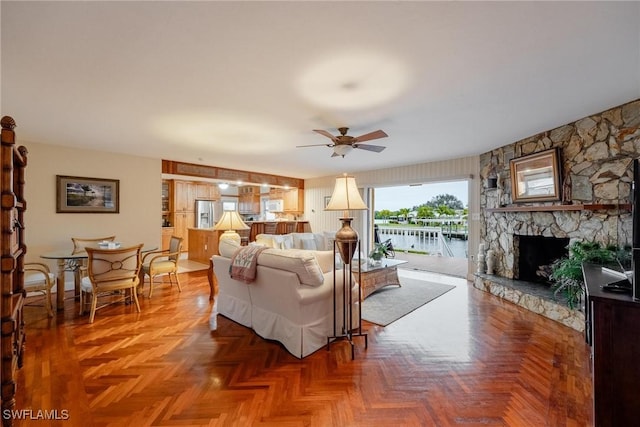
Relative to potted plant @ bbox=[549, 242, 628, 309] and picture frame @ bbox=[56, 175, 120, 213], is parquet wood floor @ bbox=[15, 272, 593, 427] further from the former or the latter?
picture frame @ bbox=[56, 175, 120, 213]

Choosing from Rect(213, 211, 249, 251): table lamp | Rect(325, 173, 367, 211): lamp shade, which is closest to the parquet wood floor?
Rect(213, 211, 249, 251): table lamp

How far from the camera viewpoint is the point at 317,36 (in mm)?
1713

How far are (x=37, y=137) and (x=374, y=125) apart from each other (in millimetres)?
4687

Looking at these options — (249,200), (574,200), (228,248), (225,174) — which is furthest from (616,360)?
(249,200)

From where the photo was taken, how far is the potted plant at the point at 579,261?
2.76 meters

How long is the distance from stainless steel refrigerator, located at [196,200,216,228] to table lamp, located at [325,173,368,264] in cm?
687

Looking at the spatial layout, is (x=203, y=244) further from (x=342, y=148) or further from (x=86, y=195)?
(x=342, y=148)

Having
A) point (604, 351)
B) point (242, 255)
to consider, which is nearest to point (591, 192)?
point (604, 351)

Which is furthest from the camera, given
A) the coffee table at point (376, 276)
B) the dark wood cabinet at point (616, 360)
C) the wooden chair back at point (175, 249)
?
the wooden chair back at point (175, 249)

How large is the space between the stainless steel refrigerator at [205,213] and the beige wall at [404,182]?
3.02m

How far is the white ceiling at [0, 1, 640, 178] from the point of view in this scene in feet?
5.05

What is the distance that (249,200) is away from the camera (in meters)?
10.1

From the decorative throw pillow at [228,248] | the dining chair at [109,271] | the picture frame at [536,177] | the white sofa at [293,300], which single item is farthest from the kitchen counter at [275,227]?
the picture frame at [536,177]

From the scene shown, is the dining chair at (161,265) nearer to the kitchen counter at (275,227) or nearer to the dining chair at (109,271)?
the dining chair at (109,271)
